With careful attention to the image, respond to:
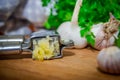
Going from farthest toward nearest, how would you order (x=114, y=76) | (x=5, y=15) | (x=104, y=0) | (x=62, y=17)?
(x=5, y=15), (x=62, y=17), (x=104, y=0), (x=114, y=76)

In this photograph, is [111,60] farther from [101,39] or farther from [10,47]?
[10,47]

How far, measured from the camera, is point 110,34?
990mm

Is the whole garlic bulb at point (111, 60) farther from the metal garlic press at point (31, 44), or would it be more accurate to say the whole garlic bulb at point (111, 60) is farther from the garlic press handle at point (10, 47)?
the garlic press handle at point (10, 47)

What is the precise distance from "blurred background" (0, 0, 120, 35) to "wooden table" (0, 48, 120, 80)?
0.16m

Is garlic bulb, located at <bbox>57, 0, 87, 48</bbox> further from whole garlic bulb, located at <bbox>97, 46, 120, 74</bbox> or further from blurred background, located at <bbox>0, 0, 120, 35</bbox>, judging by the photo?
whole garlic bulb, located at <bbox>97, 46, 120, 74</bbox>

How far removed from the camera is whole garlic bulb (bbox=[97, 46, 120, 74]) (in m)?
0.82

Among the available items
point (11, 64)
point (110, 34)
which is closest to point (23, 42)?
point (11, 64)

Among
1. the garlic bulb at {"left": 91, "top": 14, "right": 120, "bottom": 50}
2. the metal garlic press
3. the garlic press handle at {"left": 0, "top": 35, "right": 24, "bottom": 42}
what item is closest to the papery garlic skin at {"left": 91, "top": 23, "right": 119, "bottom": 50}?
the garlic bulb at {"left": 91, "top": 14, "right": 120, "bottom": 50}


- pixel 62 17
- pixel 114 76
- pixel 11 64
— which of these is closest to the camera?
pixel 114 76

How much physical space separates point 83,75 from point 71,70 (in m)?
0.05

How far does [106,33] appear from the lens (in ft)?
3.26

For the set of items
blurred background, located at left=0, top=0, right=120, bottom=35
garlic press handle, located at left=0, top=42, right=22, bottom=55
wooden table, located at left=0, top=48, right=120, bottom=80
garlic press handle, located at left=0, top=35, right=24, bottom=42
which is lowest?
wooden table, located at left=0, top=48, right=120, bottom=80

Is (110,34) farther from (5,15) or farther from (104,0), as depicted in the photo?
(5,15)

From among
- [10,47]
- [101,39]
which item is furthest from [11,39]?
[101,39]
